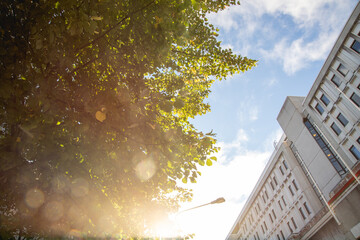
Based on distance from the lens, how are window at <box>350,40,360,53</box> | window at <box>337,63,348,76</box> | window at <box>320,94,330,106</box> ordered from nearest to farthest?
1. window at <box>350,40,360,53</box>
2. window at <box>337,63,348,76</box>
3. window at <box>320,94,330,106</box>

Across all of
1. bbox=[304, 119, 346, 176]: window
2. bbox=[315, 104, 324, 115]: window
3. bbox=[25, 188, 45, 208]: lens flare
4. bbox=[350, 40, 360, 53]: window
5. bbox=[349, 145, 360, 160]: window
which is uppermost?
bbox=[350, 40, 360, 53]: window

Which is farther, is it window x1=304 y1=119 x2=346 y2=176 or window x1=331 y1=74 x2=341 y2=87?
window x1=304 y1=119 x2=346 y2=176

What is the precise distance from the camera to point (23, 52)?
329 cm

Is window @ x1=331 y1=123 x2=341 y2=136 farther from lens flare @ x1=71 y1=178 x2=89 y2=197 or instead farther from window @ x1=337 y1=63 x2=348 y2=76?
lens flare @ x1=71 y1=178 x2=89 y2=197

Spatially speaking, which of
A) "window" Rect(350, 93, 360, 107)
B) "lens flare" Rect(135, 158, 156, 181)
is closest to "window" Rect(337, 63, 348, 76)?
"window" Rect(350, 93, 360, 107)

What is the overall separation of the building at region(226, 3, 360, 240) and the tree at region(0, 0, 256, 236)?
24.0m

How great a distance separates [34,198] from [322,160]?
30612 millimetres

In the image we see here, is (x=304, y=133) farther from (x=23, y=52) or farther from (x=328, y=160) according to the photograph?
(x=23, y=52)

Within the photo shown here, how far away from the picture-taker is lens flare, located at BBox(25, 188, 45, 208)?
158 inches

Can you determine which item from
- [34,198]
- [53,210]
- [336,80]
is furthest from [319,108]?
[34,198]

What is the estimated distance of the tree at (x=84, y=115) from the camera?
126 inches

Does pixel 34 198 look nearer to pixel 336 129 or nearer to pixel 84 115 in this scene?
pixel 84 115

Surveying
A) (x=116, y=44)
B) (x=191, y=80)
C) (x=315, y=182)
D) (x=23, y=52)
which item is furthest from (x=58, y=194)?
(x=315, y=182)

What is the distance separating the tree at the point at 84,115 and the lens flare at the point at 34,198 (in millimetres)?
20
